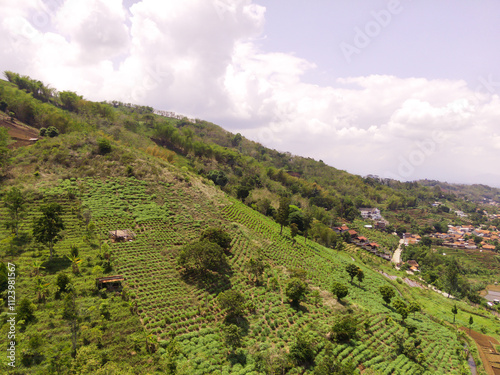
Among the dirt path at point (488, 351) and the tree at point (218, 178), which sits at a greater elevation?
the tree at point (218, 178)

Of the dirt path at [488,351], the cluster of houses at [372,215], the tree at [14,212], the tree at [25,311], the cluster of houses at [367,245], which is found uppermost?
the cluster of houses at [372,215]

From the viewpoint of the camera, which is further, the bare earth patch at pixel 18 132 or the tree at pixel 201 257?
the bare earth patch at pixel 18 132

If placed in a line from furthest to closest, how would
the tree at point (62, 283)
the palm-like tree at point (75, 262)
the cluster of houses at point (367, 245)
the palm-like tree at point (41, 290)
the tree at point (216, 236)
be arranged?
the cluster of houses at point (367, 245) < the tree at point (216, 236) < the palm-like tree at point (75, 262) < the tree at point (62, 283) < the palm-like tree at point (41, 290)

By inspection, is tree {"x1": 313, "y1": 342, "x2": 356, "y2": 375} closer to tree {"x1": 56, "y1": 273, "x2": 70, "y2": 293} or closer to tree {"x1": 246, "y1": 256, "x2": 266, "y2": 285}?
tree {"x1": 246, "y1": 256, "x2": 266, "y2": 285}

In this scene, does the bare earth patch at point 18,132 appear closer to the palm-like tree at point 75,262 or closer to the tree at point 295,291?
the palm-like tree at point 75,262

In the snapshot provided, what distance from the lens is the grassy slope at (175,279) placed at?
21.6 metres

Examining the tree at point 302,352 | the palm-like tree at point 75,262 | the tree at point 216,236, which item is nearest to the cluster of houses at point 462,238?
the tree at point 216,236

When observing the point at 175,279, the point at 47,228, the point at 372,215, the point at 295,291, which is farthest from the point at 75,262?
the point at 372,215

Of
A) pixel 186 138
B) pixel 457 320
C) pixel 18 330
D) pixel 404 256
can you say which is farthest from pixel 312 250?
pixel 186 138

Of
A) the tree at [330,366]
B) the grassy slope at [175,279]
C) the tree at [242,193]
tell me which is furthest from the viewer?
the tree at [242,193]

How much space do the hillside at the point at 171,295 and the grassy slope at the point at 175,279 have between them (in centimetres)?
14

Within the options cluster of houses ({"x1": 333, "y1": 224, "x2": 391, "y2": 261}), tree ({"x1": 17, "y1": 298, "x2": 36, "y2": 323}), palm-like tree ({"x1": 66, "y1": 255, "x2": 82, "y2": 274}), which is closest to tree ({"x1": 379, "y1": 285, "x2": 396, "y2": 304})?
palm-like tree ({"x1": 66, "y1": 255, "x2": 82, "y2": 274})

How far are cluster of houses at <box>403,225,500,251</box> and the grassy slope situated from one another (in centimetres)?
6912

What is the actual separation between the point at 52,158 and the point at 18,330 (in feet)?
126
